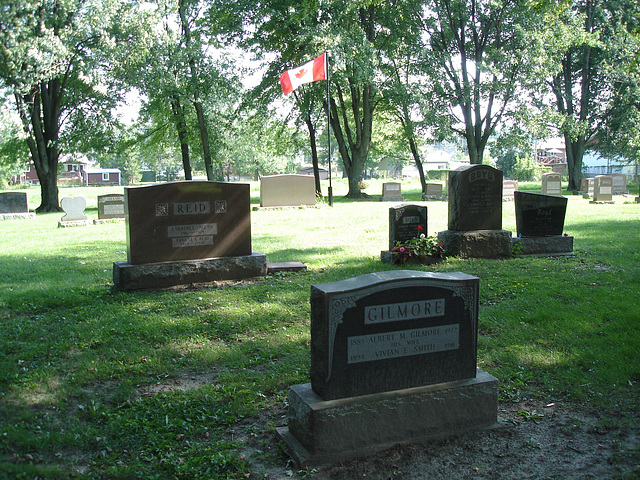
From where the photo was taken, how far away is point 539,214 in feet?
33.9

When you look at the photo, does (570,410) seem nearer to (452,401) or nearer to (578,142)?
(452,401)

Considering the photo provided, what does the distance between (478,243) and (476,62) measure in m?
21.5

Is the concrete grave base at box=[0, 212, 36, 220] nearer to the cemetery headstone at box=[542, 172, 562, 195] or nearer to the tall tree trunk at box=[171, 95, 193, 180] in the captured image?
the tall tree trunk at box=[171, 95, 193, 180]

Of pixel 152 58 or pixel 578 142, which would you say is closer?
pixel 152 58

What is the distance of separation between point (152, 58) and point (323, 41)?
26.3ft

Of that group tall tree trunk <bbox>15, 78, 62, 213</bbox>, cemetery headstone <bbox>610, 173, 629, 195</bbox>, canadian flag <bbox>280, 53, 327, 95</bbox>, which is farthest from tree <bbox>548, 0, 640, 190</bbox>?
tall tree trunk <bbox>15, 78, 62, 213</bbox>

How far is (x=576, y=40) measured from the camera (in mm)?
27203

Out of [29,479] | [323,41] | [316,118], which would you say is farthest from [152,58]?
[29,479]

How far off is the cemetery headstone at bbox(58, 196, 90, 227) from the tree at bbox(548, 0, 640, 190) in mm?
24768

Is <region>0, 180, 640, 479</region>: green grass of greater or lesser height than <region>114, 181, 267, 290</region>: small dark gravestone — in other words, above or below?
below

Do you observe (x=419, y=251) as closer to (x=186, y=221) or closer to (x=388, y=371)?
(x=186, y=221)

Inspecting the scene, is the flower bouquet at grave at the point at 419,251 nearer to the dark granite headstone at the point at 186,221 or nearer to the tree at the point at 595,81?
the dark granite headstone at the point at 186,221

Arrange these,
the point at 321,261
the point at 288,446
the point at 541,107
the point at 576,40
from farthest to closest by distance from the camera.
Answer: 1. the point at 541,107
2. the point at 576,40
3. the point at 321,261
4. the point at 288,446

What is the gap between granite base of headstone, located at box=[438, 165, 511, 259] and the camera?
9781 mm
